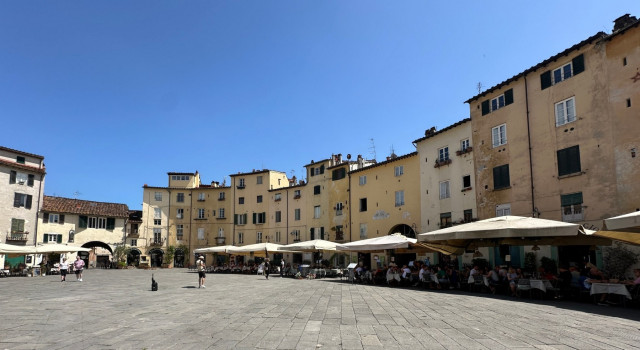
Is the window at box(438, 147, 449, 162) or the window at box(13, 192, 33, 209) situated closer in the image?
the window at box(438, 147, 449, 162)

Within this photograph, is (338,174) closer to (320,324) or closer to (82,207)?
(320,324)

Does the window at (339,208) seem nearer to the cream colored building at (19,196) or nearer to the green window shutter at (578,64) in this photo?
the green window shutter at (578,64)

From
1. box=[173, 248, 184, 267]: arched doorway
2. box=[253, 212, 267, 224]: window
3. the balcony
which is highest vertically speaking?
box=[253, 212, 267, 224]: window

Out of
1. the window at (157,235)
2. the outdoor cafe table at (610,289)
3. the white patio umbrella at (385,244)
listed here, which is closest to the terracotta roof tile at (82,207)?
the window at (157,235)

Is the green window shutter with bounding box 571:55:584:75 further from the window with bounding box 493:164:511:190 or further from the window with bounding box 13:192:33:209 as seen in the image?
the window with bounding box 13:192:33:209

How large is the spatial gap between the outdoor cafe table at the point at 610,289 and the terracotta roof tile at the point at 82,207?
169 ft

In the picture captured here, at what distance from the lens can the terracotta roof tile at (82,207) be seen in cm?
4986

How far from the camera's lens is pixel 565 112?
21.8m

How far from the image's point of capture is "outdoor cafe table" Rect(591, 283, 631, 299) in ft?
40.5

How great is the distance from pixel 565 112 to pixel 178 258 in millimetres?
52517

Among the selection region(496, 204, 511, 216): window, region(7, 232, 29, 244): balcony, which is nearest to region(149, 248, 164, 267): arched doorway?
region(7, 232, 29, 244): balcony

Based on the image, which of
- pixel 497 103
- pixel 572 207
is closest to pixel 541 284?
pixel 572 207

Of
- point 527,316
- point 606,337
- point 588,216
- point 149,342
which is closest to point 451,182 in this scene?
point 588,216

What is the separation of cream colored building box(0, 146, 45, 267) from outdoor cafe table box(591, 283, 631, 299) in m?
46.5
